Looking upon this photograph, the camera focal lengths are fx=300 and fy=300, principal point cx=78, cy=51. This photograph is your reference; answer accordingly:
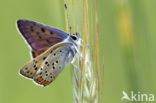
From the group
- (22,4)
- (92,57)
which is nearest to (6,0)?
(22,4)

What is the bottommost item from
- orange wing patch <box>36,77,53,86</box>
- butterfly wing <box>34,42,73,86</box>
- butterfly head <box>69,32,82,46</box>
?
orange wing patch <box>36,77,53,86</box>

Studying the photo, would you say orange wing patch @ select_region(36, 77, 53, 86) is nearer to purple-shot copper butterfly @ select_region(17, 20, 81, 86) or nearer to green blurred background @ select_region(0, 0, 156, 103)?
purple-shot copper butterfly @ select_region(17, 20, 81, 86)

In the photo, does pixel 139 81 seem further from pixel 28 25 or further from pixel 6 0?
pixel 6 0

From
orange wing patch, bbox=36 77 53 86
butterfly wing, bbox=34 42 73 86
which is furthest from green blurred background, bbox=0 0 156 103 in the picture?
orange wing patch, bbox=36 77 53 86

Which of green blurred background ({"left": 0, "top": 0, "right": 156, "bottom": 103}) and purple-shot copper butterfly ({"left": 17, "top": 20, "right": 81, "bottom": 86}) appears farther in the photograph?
green blurred background ({"left": 0, "top": 0, "right": 156, "bottom": 103})

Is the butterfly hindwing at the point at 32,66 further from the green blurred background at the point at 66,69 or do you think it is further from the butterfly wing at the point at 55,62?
the green blurred background at the point at 66,69

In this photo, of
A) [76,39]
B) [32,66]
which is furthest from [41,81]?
[76,39]

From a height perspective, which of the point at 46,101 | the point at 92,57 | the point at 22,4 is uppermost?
the point at 22,4

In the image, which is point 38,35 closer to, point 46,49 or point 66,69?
point 46,49
